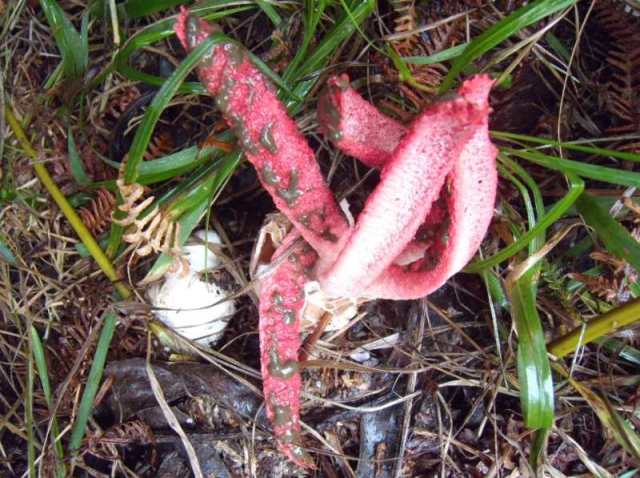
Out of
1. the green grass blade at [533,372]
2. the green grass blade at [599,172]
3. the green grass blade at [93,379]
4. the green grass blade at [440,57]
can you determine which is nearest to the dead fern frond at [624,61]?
the green grass blade at [599,172]

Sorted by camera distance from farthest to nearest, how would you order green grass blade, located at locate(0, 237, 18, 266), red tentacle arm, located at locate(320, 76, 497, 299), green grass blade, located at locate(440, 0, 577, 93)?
green grass blade, located at locate(0, 237, 18, 266) → green grass blade, located at locate(440, 0, 577, 93) → red tentacle arm, located at locate(320, 76, 497, 299)

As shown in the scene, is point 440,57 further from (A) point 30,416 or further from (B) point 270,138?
(A) point 30,416

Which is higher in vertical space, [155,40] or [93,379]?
[155,40]

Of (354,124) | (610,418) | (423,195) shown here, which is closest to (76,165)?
(354,124)

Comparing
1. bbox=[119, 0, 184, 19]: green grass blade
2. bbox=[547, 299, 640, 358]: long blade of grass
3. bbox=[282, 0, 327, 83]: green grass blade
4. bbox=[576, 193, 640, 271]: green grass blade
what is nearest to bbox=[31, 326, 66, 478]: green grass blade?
bbox=[119, 0, 184, 19]: green grass blade

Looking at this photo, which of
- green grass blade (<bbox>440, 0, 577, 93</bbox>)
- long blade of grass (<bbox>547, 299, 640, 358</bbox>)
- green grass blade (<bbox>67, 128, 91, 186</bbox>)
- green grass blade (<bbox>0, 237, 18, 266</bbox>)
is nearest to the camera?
green grass blade (<bbox>440, 0, 577, 93</bbox>)

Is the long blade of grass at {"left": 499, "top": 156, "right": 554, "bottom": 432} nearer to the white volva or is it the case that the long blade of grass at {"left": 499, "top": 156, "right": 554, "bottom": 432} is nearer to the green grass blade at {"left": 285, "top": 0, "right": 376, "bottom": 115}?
Result: the green grass blade at {"left": 285, "top": 0, "right": 376, "bottom": 115}
